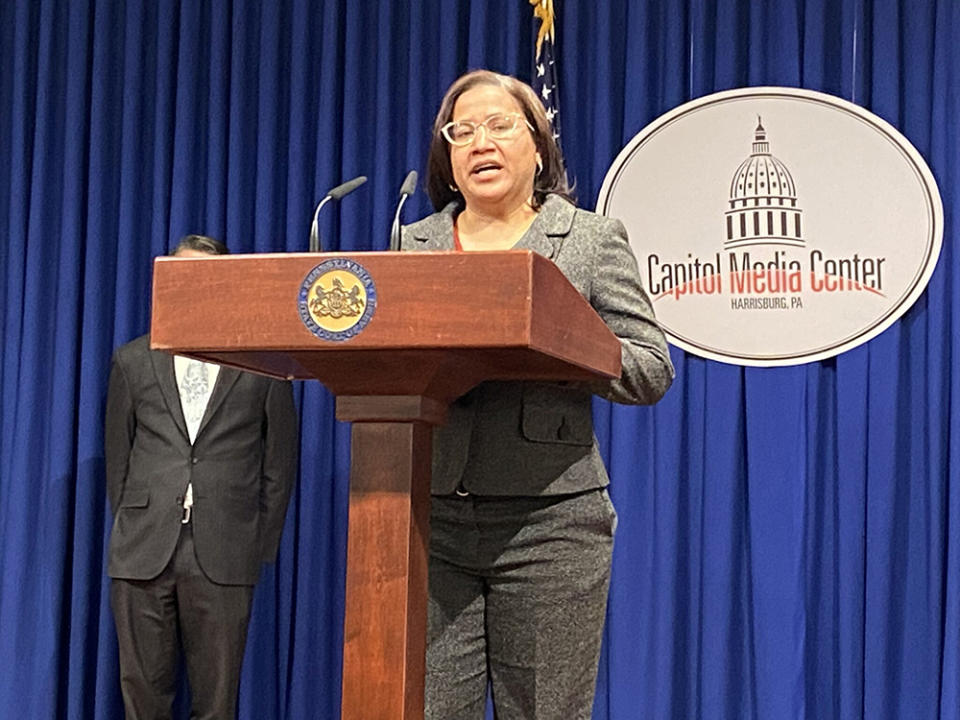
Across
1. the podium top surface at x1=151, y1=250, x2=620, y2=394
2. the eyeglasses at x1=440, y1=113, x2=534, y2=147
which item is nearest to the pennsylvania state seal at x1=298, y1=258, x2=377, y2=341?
the podium top surface at x1=151, y1=250, x2=620, y2=394

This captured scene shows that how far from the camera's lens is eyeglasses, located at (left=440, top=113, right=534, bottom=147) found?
61.7 inches

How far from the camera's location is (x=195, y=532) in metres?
3.22

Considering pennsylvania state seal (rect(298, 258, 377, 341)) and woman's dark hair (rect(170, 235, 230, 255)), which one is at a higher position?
woman's dark hair (rect(170, 235, 230, 255))

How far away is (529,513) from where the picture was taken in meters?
1.49

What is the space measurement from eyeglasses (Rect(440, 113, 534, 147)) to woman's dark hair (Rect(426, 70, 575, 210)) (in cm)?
3

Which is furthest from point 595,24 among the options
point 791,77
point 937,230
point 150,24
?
point 150,24

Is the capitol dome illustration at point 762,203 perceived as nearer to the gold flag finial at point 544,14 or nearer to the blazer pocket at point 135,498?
the gold flag finial at point 544,14

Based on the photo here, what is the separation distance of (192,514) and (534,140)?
1912 millimetres

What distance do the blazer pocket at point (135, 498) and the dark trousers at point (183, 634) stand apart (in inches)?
5.3

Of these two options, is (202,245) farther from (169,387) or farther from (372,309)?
(372,309)

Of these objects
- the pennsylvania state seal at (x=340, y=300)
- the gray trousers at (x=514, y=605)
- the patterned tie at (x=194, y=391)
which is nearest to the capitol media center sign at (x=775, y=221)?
the patterned tie at (x=194, y=391)

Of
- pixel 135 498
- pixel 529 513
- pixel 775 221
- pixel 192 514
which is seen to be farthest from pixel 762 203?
pixel 529 513

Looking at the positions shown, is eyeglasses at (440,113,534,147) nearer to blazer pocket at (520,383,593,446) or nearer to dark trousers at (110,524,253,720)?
blazer pocket at (520,383,593,446)

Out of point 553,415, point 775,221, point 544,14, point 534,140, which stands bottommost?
point 553,415
